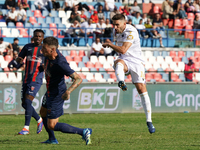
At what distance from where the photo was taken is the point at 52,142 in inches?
272

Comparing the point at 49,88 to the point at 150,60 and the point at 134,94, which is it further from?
the point at 150,60

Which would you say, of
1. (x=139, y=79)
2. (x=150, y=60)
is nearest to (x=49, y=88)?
A: (x=139, y=79)

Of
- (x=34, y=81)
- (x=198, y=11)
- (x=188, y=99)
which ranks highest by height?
(x=198, y=11)

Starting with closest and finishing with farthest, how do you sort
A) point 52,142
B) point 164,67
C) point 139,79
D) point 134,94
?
point 52,142 → point 139,79 → point 134,94 → point 164,67

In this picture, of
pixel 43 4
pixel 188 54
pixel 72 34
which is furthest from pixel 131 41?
pixel 43 4

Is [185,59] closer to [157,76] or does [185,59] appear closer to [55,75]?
[157,76]

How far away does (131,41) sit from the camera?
25.1 ft

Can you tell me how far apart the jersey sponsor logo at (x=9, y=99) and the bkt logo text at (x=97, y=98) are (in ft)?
7.02

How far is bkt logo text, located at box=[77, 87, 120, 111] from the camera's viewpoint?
13.8m

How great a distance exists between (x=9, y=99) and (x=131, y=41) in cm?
687

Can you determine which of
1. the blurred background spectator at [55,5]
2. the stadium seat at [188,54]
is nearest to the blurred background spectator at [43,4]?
the blurred background spectator at [55,5]

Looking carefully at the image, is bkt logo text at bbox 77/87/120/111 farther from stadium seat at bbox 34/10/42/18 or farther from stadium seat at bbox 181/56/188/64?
stadium seat at bbox 34/10/42/18

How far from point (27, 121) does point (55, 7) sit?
12979 mm

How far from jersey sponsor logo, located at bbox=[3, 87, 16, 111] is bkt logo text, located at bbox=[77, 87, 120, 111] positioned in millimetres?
2140
